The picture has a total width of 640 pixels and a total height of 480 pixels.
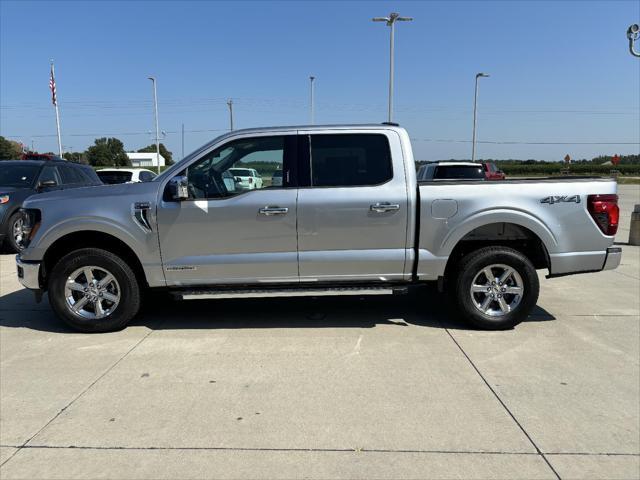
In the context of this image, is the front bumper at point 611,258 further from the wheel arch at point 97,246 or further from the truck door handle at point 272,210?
the wheel arch at point 97,246

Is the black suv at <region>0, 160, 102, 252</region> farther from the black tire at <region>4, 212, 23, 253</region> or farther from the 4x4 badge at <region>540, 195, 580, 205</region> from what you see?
the 4x4 badge at <region>540, 195, 580, 205</region>

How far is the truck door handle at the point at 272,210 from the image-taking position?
472 centimetres

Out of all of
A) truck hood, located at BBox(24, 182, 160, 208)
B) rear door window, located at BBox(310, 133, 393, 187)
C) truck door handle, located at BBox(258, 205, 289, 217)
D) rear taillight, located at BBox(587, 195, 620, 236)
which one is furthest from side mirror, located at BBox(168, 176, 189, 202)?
rear taillight, located at BBox(587, 195, 620, 236)

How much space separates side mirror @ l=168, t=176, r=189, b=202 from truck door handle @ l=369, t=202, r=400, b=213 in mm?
1773

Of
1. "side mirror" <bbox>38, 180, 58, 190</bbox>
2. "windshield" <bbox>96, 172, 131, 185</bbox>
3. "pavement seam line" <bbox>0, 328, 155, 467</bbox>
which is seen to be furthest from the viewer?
"windshield" <bbox>96, 172, 131, 185</bbox>

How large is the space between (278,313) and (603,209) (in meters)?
3.52

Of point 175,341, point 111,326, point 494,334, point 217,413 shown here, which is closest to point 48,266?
point 111,326

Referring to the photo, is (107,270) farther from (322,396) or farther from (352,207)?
(322,396)

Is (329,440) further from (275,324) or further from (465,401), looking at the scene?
(275,324)

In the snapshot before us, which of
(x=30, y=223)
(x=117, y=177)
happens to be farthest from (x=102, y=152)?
(x=30, y=223)

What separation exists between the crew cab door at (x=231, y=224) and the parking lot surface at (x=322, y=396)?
26.1 inches

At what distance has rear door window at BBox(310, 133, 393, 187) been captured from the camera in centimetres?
485

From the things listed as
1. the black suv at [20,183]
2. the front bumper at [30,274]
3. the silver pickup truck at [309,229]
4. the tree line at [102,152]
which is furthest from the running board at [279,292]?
the tree line at [102,152]

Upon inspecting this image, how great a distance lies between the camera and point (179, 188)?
15.2 feet
